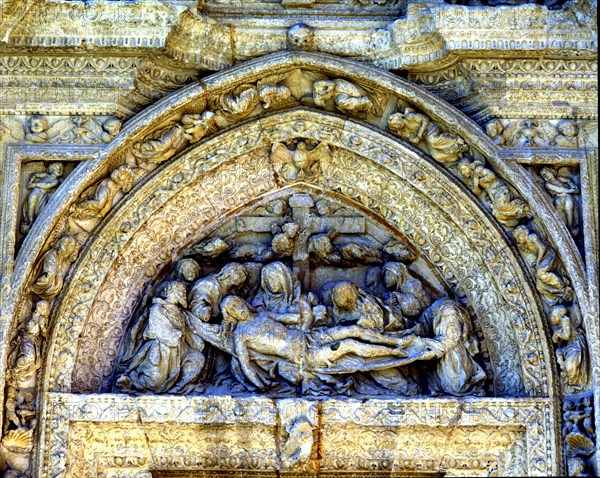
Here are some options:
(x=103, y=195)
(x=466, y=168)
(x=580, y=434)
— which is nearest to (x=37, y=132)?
(x=103, y=195)

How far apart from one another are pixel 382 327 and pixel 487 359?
752 mm

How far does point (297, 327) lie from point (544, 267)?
5.59ft

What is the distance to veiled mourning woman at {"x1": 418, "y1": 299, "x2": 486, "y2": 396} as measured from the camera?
9.54 metres

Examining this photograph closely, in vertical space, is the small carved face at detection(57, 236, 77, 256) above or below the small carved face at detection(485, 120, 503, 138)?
below

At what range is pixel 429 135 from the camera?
967cm

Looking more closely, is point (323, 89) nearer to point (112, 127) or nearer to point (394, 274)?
point (394, 274)

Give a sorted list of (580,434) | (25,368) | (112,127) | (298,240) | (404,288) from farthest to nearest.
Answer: (298,240) < (404,288) < (112,127) < (25,368) < (580,434)

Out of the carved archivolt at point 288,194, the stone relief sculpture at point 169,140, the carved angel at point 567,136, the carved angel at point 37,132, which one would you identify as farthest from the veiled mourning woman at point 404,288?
the carved angel at point 37,132

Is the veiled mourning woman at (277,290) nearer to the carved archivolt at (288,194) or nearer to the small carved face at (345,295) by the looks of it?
the small carved face at (345,295)

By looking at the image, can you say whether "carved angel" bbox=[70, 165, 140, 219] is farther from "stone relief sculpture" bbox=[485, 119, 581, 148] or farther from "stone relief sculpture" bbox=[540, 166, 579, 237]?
"stone relief sculpture" bbox=[540, 166, 579, 237]

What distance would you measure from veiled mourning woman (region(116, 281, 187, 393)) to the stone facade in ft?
0.06

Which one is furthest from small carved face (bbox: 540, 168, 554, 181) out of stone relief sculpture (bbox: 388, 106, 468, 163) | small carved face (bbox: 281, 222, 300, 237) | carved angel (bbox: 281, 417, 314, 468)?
carved angel (bbox: 281, 417, 314, 468)

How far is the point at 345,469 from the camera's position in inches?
372

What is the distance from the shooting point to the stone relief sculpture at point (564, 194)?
9.41 meters
